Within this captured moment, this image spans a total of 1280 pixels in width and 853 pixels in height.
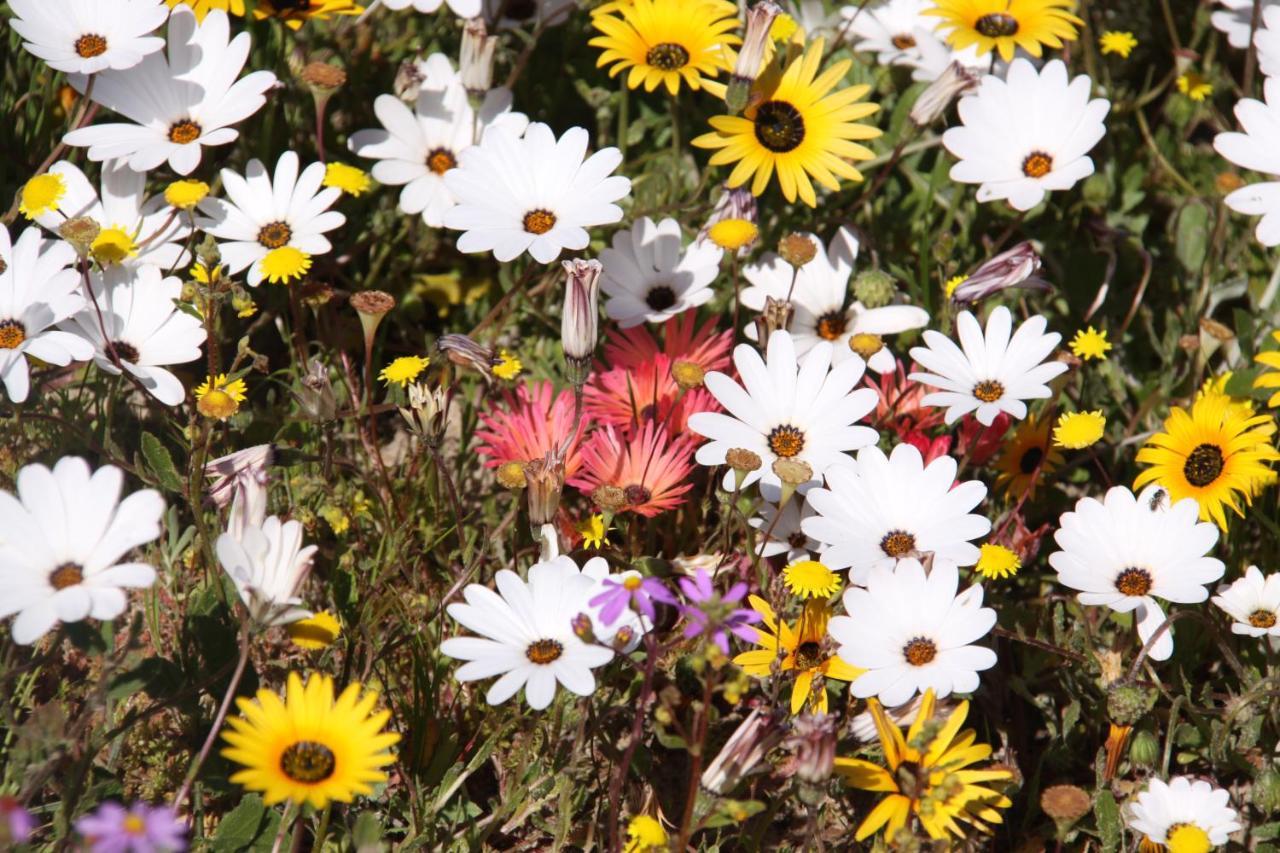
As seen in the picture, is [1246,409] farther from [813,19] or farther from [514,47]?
[514,47]

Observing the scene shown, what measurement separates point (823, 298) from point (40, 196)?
5.21ft

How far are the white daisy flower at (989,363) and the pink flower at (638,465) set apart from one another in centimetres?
48

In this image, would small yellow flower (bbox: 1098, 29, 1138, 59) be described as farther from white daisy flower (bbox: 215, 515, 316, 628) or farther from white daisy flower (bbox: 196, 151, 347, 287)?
white daisy flower (bbox: 215, 515, 316, 628)

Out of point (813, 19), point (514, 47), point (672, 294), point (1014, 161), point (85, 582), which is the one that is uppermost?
point (813, 19)

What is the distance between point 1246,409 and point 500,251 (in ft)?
4.75

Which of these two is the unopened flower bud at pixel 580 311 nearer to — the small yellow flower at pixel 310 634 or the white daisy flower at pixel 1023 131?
the small yellow flower at pixel 310 634

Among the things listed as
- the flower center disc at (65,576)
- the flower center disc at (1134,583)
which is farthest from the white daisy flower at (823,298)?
the flower center disc at (65,576)

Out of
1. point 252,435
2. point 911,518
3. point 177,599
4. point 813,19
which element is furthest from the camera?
point 813,19

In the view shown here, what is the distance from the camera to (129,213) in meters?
2.69

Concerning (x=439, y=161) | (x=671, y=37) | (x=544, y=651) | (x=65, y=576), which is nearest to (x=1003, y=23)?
(x=671, y=37)

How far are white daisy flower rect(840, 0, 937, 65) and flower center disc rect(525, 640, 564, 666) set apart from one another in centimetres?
199

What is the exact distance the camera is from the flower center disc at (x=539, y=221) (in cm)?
262

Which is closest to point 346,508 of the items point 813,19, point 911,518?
point 911,518

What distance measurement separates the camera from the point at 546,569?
6.69 ft
